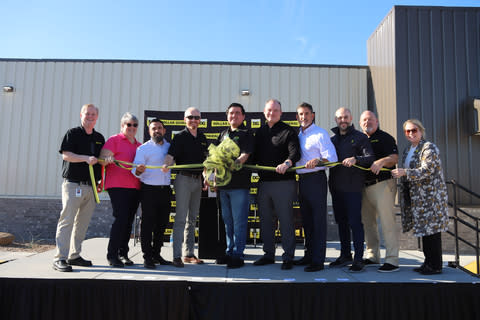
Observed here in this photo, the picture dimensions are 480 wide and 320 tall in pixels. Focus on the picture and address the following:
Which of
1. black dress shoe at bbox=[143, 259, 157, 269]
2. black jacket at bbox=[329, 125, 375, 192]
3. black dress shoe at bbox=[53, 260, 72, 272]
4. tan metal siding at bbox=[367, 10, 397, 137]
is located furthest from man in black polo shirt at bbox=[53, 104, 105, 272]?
tan metal siding at bbox=[367, 10, 397, 137]

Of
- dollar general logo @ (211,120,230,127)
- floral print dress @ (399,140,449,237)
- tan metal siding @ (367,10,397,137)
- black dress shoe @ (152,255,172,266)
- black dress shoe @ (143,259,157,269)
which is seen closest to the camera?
floral print dress @ (399,140,449,237)

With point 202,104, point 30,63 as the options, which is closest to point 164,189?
point 202,104

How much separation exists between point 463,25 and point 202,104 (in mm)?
6554

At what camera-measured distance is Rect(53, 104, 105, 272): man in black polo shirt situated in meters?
3.34

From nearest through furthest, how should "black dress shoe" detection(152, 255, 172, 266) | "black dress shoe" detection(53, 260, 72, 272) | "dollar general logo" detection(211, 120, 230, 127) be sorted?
1. "black dress shoe" detection(53, 260, 72, 272)
2. "black dress shoe" detection(152, 255, 172, 266)
3. "dollar general logo" detection(211, 120, 230, 127)

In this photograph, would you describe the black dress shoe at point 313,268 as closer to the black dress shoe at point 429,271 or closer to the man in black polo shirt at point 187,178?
the black dress shoe at point 429,271

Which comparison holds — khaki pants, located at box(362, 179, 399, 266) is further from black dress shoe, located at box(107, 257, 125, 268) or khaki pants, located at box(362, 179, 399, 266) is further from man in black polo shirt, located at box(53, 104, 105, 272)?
man in black polo shirt, located at box(53, 104, 105, 272)

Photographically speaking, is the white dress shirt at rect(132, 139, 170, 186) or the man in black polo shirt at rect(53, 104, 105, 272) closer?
the man in black polo shirt at rect(53, 104, 105, 272)

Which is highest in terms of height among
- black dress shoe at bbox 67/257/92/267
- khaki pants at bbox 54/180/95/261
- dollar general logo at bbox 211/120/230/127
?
dollar general logo at bbox 211/120/230/127

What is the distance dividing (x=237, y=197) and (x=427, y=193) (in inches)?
76.8

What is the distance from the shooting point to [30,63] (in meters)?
8.98

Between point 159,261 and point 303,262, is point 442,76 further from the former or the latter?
point 159,261

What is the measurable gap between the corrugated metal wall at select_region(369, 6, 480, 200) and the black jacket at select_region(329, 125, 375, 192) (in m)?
4.53

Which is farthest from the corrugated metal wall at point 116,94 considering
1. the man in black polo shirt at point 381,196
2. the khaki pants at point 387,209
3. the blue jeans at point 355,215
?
the blue jeans at point 355,215
